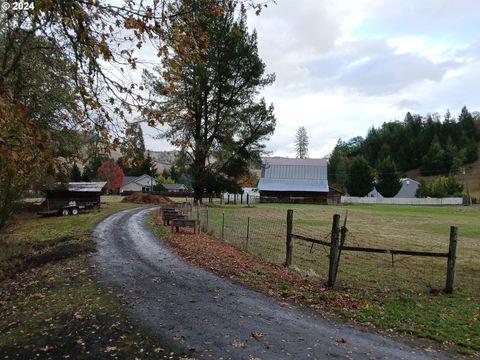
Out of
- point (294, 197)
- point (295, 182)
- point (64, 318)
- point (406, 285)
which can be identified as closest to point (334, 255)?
point (406, 285)

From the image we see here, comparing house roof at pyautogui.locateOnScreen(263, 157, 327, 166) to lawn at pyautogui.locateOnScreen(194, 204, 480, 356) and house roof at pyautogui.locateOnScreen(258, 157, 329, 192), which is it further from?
lawn at pyautogui.locateOnScreen(194, 204, 480, 356)

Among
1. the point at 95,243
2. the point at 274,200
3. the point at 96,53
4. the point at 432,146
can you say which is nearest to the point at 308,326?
the point at 96,53

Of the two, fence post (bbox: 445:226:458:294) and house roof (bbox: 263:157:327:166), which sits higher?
house roof (bbox: 263:157:327:166)

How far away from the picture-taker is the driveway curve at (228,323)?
6133 mm

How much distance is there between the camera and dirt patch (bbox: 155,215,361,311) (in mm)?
8906

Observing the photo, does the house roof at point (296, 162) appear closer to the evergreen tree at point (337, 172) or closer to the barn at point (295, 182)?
the barn at point (295, 182)

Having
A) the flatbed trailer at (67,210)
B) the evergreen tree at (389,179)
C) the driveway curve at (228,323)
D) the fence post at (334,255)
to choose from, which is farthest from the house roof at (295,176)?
the driveway curve at (228,323)

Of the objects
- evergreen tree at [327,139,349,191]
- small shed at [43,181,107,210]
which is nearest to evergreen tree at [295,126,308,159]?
evergreen tree at [327,139,349,191]

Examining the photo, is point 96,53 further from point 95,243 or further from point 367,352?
point 95,243

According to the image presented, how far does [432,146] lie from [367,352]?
5869 inches

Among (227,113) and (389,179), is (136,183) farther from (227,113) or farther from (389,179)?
(227,113)

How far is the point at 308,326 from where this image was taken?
7.21m

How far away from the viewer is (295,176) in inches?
3206

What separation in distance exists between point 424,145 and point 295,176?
3523 inches
